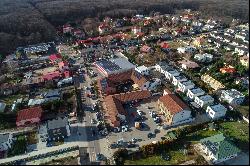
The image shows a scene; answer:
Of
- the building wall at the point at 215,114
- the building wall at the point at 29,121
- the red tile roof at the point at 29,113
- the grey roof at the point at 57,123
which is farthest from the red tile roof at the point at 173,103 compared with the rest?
the building wall at the point at 29,121

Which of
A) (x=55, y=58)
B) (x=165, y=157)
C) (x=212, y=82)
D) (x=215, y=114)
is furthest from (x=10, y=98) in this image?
(x=212, y=82)

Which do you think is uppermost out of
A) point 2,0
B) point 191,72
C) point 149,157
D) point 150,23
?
point 2,0

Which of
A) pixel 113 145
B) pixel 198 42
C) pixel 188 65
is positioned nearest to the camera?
pixel 113 145

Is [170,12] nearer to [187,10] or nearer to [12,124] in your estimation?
[187,10]

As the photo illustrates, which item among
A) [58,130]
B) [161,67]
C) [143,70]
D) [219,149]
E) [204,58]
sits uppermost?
[204,58]

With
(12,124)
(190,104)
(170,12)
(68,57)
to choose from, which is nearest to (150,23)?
(170,12)

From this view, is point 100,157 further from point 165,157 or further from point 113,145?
point 165,157

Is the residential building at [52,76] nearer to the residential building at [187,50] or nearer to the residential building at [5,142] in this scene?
the residential building at [5,142]

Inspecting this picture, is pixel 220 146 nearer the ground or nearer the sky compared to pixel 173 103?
nearer the ground
